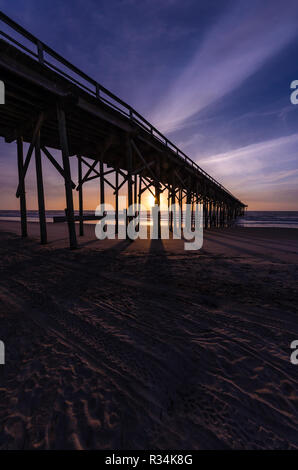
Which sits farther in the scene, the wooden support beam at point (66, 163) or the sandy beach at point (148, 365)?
the wooden support beam at point (66, 163)

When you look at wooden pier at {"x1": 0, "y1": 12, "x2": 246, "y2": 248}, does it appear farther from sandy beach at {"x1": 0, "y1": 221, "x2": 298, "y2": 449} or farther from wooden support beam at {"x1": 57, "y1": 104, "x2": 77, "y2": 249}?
sandy beach at {"x1": 0, "y1": 221, "x2": 298, "y2": 449}

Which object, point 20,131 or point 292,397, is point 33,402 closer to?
point 292,397

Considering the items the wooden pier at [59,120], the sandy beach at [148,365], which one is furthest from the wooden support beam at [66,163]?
the sandy beach at [148,365]

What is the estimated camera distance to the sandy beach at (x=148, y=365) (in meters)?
1.17

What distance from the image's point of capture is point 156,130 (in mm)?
9289

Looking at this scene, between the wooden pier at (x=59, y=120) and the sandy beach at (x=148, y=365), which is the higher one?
the wooden pier at (x=59, y=120)

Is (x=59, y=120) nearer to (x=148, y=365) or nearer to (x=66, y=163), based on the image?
(x=66, y=163)

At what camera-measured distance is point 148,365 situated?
1.69 meters

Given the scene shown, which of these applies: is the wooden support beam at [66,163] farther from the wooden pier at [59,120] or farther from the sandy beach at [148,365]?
the sandy beach at [148,365]

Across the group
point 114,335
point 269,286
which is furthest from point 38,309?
point 269,286

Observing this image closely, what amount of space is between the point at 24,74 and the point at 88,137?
3.93 meters

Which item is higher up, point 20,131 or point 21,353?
point 20,131
